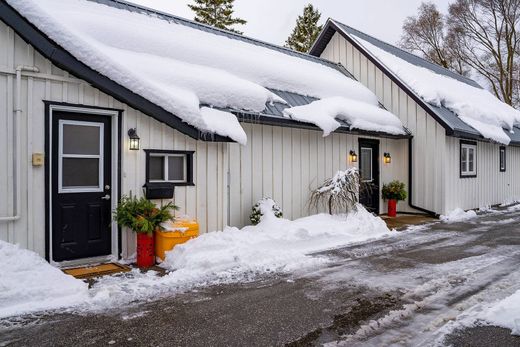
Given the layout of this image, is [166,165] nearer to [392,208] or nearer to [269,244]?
[269,244]

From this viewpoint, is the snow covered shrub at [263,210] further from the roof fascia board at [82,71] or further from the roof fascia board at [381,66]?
the roof fascia board at [381,66]

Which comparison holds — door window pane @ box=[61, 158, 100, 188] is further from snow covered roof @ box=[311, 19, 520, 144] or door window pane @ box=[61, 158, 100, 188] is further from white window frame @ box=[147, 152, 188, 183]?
snow covered roof @ box=[311, 19, 520, 144]

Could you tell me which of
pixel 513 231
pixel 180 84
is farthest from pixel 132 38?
pixel 513 231

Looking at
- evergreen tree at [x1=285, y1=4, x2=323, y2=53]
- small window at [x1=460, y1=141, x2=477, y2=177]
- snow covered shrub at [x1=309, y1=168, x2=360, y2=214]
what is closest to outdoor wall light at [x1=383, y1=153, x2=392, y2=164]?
small window at [x1=460, y1=141, x2=477, y2=177]

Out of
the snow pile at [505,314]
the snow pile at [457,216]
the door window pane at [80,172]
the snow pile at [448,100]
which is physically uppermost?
the snow pile at [448,100]

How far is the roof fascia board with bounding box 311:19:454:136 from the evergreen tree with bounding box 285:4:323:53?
18125mm

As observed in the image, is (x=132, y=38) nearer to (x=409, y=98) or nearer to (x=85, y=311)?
(x=85, y=311)

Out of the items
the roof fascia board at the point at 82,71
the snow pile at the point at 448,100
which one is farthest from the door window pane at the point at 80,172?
the snow pile at the point at 448,100

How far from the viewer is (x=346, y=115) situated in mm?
10281

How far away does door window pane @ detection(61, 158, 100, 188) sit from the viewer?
5.99 m

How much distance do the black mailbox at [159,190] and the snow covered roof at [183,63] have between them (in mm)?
1103

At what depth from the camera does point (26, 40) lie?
5.53 metres

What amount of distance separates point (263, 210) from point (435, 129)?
20.7 ft

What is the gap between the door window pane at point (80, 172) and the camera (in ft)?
19.6
